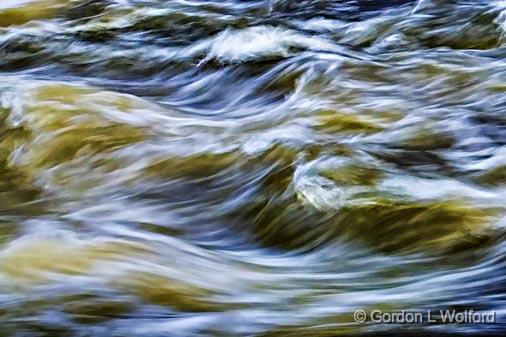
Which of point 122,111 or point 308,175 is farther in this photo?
point 122,111

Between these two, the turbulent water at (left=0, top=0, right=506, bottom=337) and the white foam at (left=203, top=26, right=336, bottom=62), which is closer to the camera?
the turbulent water at (left=0, top=0, right=506, bottom=337)

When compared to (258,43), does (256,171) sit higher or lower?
lower

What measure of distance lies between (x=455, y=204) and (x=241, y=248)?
2.43ft

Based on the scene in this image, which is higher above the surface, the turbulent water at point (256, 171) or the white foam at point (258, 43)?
the white foam at point (258, 43)

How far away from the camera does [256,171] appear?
3.52 metres

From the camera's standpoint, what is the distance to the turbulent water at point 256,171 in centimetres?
267

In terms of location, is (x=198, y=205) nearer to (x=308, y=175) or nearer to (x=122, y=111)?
(x=308, y=175)

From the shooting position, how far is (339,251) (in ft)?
9.70

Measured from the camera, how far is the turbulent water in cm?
267

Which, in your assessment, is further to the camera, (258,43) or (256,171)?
(258,43)

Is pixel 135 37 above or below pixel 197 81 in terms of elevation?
above

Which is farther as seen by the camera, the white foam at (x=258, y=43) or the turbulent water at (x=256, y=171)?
the white foam at (x=258, y=43)

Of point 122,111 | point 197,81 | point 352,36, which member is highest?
point 352,36

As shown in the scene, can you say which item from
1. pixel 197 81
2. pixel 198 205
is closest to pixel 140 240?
pixel 198 205
